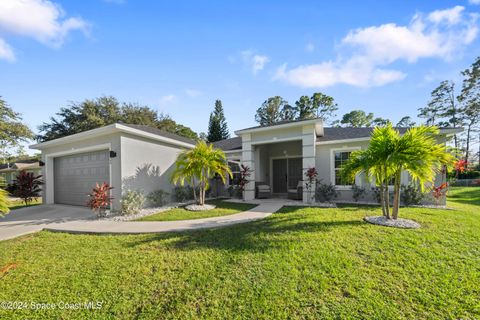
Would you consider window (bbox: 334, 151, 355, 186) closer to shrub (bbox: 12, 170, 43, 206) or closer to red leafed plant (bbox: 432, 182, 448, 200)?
red leafed plant (bbox: 432, 182, 448, 200)

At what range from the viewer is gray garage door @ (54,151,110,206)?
9117 mm

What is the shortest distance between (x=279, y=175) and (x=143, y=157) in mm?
8740

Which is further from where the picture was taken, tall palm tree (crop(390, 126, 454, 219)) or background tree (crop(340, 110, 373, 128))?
background tree (crop(340, 110, 373, 128))

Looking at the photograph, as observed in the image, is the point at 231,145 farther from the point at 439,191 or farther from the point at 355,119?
the point at 355,119

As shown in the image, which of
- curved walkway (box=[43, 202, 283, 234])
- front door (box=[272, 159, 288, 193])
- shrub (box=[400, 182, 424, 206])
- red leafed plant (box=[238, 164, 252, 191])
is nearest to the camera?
curved walkway (box=[43, 202, 283, 234])

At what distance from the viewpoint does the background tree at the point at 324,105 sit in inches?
1403

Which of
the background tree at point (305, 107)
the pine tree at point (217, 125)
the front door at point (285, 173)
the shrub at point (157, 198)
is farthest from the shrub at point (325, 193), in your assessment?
the background tree at point (305, 107)

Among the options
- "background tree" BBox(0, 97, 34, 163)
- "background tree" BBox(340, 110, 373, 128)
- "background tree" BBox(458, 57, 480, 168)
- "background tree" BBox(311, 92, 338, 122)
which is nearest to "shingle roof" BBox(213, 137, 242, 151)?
"background tree" BBox(0, 97, 34, 163)

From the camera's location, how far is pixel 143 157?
30.2ft

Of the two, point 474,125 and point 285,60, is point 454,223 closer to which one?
point 285,60

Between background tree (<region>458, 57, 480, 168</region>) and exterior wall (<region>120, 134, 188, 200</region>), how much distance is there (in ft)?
118

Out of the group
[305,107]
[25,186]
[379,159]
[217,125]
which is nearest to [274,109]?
[305,107]

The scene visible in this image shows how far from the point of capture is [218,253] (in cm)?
420

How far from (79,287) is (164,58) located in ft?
30.7
